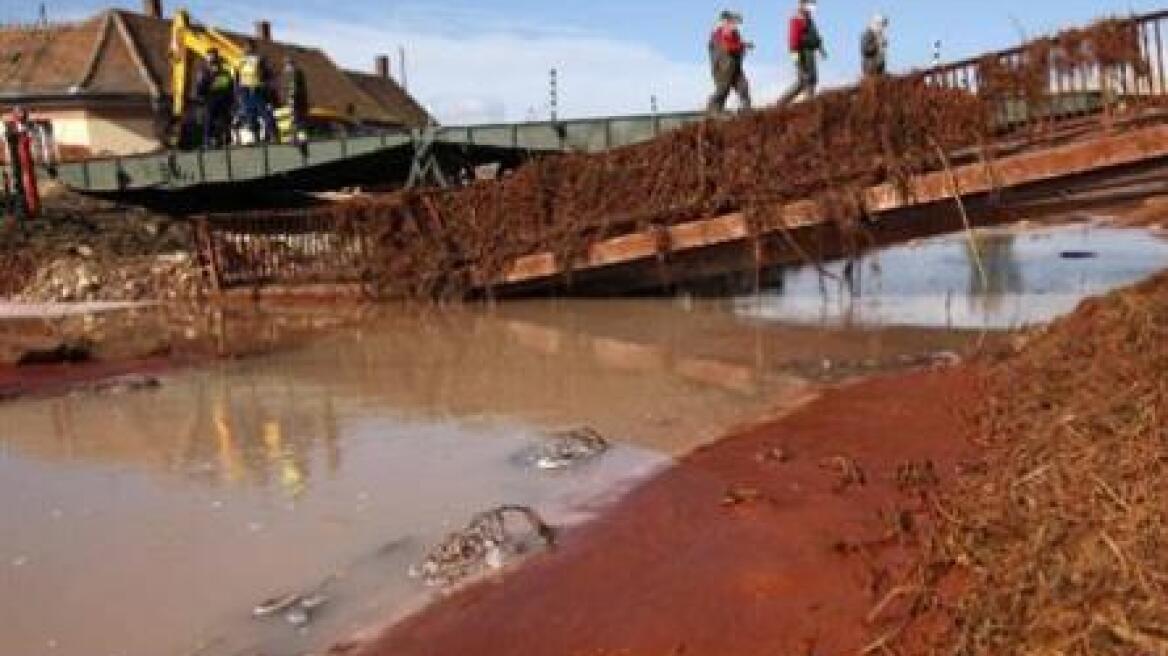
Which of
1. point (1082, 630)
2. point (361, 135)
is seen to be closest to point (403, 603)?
point (1082, 630)

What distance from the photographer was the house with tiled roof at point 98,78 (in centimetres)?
4088

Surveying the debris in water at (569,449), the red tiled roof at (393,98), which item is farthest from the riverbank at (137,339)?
the red tiled roof at (393,98)

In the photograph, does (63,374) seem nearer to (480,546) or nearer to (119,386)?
(119,386)

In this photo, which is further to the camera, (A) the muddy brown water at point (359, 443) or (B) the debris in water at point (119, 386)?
(B) the debris in water at point (119, 386)

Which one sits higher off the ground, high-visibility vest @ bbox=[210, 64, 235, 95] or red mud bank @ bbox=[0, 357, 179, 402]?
high-visibility vest @ bbox=[210, 64, 235, 95]

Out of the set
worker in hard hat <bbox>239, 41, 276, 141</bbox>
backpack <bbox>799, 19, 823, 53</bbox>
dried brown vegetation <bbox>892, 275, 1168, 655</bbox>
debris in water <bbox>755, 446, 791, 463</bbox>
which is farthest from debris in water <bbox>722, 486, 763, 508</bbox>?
worker in hard hat <bbox>239, 41, 276, 141</bbox>

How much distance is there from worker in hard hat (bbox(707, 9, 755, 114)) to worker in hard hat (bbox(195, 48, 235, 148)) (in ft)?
35.3

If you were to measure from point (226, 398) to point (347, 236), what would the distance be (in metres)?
8.04

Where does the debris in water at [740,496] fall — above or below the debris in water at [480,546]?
above

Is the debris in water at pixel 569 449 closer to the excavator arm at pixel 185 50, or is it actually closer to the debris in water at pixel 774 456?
the debris in water at pixel 774 456

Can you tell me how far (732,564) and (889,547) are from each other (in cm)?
72

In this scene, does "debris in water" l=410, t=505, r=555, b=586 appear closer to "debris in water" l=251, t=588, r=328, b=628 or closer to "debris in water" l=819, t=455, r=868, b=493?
"debris in water" l=251, t=588, r=328, b=628

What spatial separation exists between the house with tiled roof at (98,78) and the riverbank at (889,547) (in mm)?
32068

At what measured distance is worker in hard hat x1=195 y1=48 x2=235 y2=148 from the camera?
24.3 metres
